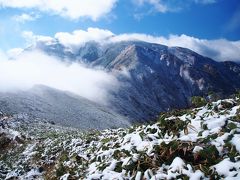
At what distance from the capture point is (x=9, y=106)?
189 ft

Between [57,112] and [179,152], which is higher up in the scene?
[57,112]

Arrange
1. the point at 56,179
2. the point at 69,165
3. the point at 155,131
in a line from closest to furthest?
the point at 155,131 < the point at 56,179 < the point at 69,165

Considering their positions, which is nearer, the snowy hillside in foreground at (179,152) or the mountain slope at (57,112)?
the snowy hillside in foreground at (179,152)

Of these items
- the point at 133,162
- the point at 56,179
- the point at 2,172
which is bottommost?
the point at 2,172

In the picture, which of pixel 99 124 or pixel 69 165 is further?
pixel 99 124

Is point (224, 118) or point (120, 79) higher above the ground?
point (120, 79)

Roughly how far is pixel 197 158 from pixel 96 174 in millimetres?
2688

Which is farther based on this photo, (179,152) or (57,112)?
(57,112)

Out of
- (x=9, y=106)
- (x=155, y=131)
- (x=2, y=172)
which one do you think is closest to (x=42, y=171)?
(x=2, y=172)

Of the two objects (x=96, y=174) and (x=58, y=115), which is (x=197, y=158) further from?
(x=58, y=115)

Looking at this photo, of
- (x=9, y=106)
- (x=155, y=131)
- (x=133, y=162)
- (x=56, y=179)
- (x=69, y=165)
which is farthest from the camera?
(x=9, y=106)

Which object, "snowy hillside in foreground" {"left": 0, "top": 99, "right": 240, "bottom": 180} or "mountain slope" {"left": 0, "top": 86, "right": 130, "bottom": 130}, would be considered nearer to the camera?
"snowy hillside in foreground" {"left": 0, "top": 99, "right": 240, "bottom": 180}

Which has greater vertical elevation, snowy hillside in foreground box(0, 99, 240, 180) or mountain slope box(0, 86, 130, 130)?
mountain slope box(0, 86, 130, 130)

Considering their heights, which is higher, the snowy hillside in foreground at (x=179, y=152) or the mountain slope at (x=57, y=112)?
the mountain slope at (x=57, y=112)
